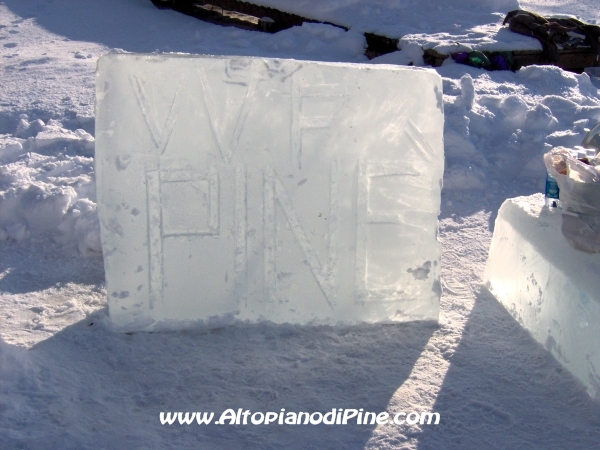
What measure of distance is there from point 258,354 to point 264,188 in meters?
0.52

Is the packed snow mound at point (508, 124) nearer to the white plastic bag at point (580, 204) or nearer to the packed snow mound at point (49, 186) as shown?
the white plastic bag at point (580, 204)

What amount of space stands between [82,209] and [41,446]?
1.38m

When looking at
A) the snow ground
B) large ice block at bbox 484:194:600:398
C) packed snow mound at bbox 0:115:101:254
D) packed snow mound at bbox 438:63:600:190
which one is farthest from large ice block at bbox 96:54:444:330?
packed snow mound at bbox 438:63:600:190

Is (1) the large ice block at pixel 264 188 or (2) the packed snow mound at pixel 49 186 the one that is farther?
(2) the packed snow mound at pixel 49 186

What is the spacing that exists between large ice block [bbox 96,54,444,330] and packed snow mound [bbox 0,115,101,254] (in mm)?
677

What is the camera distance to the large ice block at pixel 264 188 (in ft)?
7.32

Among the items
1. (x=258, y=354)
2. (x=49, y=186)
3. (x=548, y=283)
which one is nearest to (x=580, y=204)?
(x=548, y=283)

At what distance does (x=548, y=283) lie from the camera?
2312 millimetres

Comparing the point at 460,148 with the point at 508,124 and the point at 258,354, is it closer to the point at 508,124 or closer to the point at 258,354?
the point at 508,124

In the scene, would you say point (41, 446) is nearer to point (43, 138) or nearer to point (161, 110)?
point (161, 110)

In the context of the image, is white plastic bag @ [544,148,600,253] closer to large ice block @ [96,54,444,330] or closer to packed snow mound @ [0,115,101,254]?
large ice block @ [96,54,444,330]

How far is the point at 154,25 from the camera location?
6.30 metres

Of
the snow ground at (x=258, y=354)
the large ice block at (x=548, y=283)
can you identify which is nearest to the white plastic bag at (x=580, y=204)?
the large ice block at (x=548, y=283)

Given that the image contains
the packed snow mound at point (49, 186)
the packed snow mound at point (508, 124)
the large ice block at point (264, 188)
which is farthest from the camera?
the packed snow mound at point (508, 124)
